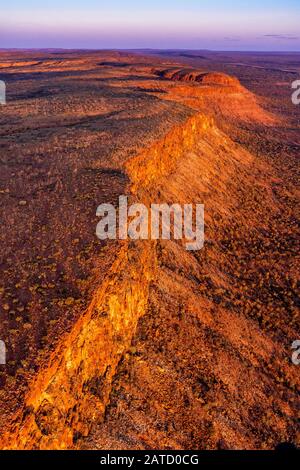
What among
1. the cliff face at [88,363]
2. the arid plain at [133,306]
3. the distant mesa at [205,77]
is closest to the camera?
the cliff face at [88,363]

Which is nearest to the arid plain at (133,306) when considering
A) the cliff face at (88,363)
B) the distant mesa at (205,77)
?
the cliff face at (88,363)

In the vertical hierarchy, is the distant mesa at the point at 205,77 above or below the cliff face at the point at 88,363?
above

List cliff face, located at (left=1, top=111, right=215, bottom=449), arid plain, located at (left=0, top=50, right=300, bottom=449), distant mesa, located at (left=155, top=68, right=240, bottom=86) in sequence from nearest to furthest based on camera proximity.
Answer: cliff face, located at (left=1, top=111, right=215, bottom=449)
arid plain, located at (left=0, top=50, right=300, bottom=449)
distant mesa, located at (left=155, top=68, right=240, bottom=86)

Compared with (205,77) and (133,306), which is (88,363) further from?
(205,77)

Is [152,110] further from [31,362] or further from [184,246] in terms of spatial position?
[31,362]

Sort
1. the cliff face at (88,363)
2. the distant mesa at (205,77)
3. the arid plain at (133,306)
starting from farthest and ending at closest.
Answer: the distant mesa at (205,77) → the arid plain at (133,306) → the cliff face at (88,363)

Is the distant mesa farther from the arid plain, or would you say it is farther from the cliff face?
the cliff face

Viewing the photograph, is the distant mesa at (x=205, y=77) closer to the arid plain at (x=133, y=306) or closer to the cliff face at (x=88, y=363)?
the arid plain at (x=133, y=306)

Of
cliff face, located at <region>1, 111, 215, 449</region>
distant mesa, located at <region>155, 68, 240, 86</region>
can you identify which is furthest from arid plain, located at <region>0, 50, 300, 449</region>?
Answer: distant mesa, located at <region>155, 68, 240, 86</region>
